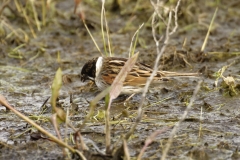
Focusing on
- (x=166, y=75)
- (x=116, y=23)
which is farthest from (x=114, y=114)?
(x=116, y=23)

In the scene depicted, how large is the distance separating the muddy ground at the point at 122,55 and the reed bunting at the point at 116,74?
0.67ft

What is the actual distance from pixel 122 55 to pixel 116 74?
214cm

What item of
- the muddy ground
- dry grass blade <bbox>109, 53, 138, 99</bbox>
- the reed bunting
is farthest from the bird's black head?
dry grass blade <bbox>109, 53, 138, 99</bbox>

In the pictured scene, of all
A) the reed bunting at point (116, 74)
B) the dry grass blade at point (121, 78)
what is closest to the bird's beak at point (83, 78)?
the reed bunting at point (116, 74)

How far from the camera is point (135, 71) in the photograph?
7.39 metres

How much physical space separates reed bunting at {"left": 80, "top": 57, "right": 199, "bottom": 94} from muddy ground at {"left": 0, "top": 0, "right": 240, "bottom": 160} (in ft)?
0.67

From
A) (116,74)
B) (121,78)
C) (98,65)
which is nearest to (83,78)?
(98,65)

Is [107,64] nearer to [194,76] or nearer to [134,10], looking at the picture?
[194,76]

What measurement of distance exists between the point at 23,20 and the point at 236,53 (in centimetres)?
410

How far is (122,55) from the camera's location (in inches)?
371

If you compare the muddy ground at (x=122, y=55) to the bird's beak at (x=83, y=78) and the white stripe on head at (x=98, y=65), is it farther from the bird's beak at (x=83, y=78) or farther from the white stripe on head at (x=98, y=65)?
the white stripe on head at (x=98, y=65)

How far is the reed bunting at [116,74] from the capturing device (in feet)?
24.0

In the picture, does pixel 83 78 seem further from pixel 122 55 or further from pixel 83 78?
pixel 122 55

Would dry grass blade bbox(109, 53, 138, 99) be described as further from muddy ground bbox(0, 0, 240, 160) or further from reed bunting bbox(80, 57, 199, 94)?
reed bunting bbox(80, 57, 199, 94)
